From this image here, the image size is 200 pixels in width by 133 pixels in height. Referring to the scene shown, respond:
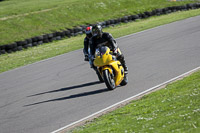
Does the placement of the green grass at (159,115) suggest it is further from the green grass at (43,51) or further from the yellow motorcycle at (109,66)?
the green grass at (43,51)

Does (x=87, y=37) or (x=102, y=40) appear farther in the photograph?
(x=87, y=37)

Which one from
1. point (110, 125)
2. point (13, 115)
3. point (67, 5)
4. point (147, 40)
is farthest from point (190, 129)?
point (67, 5)

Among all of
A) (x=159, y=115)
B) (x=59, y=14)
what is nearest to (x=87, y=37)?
(x=159, y=115)

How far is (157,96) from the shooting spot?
916cm

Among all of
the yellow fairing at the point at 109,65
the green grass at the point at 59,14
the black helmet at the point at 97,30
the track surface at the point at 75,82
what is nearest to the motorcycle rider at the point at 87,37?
the track surface at the point at 75,82

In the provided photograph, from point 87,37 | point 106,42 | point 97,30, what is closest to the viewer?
point 97,30

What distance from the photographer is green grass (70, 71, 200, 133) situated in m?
6.23

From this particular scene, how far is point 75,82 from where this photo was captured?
13023 millimetres

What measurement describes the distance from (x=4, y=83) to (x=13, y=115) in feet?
16.8

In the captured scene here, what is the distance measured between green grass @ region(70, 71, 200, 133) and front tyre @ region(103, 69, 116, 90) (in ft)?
4.73

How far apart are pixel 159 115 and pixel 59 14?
1017 inches

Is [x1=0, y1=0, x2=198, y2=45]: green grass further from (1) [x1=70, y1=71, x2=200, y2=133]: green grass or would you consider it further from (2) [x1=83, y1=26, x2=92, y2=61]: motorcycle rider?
(1) [x1=70, y1=71, x2=200, y2=133]: green grass

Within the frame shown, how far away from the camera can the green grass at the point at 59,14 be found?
27906 millimetres

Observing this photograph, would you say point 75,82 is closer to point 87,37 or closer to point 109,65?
point 87,37
